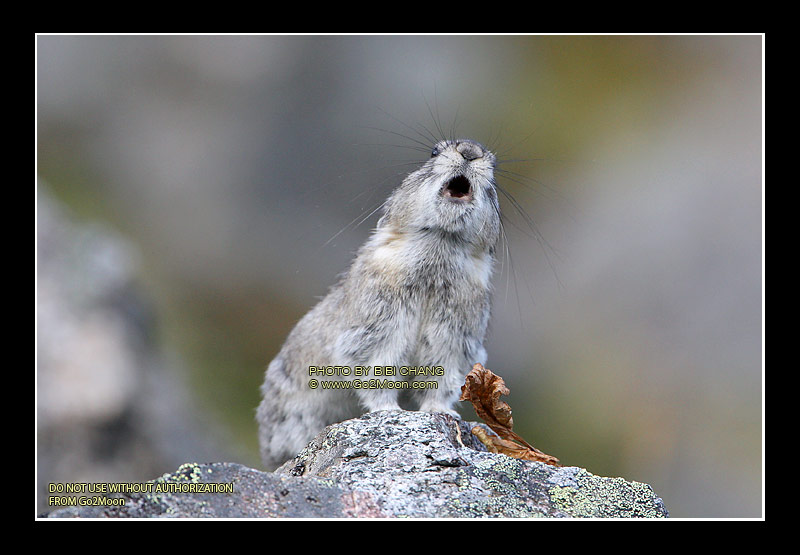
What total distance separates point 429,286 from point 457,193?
71 centimetres

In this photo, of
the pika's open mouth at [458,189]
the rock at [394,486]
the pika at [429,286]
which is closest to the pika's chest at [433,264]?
the pika at [429,286]

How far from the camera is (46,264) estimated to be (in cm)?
856

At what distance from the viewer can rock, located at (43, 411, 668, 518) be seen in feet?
14.0

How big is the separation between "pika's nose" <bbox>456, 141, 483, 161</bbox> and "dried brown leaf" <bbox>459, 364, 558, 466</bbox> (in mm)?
1470

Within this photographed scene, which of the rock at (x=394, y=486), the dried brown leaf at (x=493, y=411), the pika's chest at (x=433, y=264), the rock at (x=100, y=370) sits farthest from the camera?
the rock at (x=100, y=370)

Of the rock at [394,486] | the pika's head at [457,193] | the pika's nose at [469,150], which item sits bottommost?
the rock at [394,486]

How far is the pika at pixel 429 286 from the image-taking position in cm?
575

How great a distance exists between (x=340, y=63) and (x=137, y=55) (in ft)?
7.60

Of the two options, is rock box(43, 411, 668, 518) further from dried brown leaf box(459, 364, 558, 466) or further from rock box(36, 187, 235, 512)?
rock box(36, 187, 235, 512)

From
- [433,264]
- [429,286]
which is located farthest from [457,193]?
[429,286]

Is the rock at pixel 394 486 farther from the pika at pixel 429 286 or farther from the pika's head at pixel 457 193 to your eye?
the pika's head at pixel 457 193

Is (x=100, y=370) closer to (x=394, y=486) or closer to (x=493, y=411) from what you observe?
(x=493, y=411)

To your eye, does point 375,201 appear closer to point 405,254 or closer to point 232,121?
point 405,254

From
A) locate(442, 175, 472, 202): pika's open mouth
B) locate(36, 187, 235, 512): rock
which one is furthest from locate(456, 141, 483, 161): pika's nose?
locate(36, 187, 235, 512): rock
